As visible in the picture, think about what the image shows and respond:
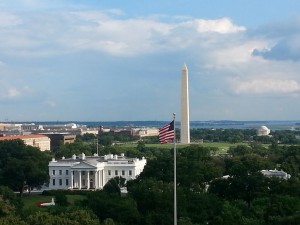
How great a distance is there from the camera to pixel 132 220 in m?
51.0

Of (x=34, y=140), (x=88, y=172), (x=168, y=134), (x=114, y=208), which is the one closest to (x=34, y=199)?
(x=88, y=172)

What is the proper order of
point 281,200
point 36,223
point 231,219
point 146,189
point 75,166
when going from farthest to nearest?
point 75,166, point 146,189, point 281,200, point 231,219, point 36,223

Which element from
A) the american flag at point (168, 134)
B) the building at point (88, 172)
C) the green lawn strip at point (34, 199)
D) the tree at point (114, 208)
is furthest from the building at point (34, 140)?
the american flag at point (168, 134)

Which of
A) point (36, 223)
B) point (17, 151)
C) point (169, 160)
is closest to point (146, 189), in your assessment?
point (36, 223)

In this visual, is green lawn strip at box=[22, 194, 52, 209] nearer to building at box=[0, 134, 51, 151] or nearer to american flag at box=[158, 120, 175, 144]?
american flag at box=[158, 120, 175, 144]

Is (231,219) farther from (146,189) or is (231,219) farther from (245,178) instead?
(245,178)

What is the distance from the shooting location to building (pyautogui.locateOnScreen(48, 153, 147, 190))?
333 ft

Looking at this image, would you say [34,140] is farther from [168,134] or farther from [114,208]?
[168,134]

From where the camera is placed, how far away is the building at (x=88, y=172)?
10144cm

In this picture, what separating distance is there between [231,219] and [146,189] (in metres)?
9.86

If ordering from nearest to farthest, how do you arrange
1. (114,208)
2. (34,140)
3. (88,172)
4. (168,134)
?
(168,134) < (114,208) < (88,172) < (34,140)

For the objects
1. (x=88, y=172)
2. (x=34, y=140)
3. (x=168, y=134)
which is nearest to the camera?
(x=168, y=134)

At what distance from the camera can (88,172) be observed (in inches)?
3976

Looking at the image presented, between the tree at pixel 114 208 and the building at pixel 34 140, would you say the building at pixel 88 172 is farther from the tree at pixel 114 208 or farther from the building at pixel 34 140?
the building at pixel 34 140
